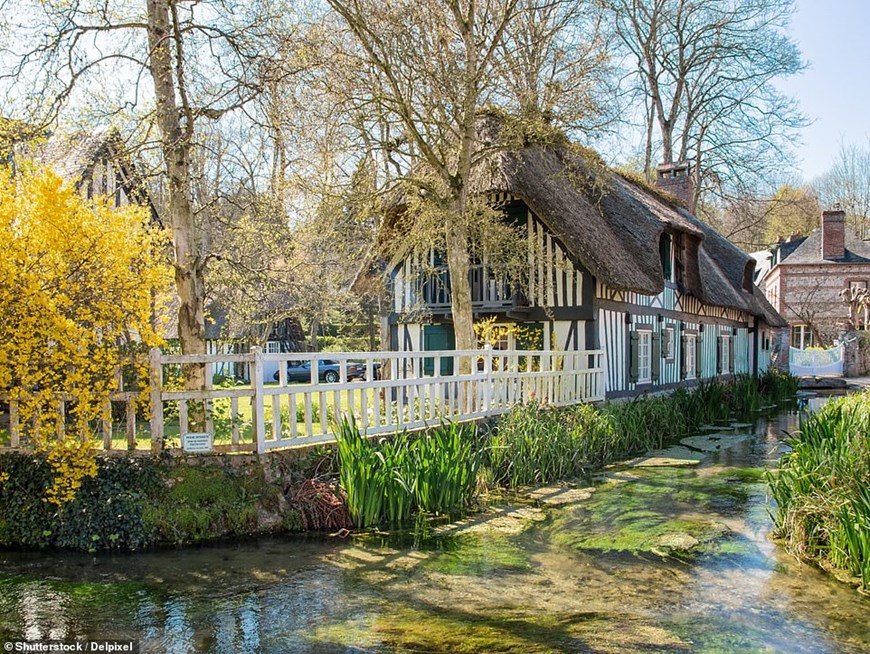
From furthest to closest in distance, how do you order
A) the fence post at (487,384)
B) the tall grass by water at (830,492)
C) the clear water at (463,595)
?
the fence post at (487,384), the tall grass by water at (830,492), the clear water at (463,595)

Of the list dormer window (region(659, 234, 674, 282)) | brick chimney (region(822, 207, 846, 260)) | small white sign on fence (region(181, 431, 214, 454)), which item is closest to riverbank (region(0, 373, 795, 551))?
small white sign on fence (region(181, 431, 214, 454))

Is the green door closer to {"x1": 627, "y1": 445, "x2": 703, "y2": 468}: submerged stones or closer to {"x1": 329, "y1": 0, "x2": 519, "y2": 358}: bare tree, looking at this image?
{"x1": 329, "y1": 0, "x2": 519, "y2": 358}: bare tree

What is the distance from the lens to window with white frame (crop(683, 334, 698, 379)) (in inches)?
800

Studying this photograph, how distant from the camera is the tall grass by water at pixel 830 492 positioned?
605 cm

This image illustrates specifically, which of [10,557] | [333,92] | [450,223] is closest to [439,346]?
[450,223]

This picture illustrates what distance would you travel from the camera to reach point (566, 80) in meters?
12.1

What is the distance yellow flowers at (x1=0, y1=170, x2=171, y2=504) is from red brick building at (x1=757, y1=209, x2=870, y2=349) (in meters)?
37.4

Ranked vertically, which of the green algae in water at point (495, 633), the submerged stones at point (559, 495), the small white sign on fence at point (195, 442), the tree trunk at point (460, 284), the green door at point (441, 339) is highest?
the tree trunk at point (460, 284)

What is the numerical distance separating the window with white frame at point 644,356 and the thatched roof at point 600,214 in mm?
1522

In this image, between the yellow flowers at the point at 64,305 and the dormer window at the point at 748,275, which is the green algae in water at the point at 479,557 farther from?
the dormer window at the point at 748,275

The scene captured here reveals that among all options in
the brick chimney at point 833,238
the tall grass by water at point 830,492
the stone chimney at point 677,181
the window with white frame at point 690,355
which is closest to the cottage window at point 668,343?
the window with white frame at point 690,355

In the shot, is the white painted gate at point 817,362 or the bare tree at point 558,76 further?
the white painted gate at point 817,362

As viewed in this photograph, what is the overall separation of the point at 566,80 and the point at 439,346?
6.51 meters

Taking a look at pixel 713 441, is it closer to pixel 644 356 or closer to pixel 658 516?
pixel 644 356
